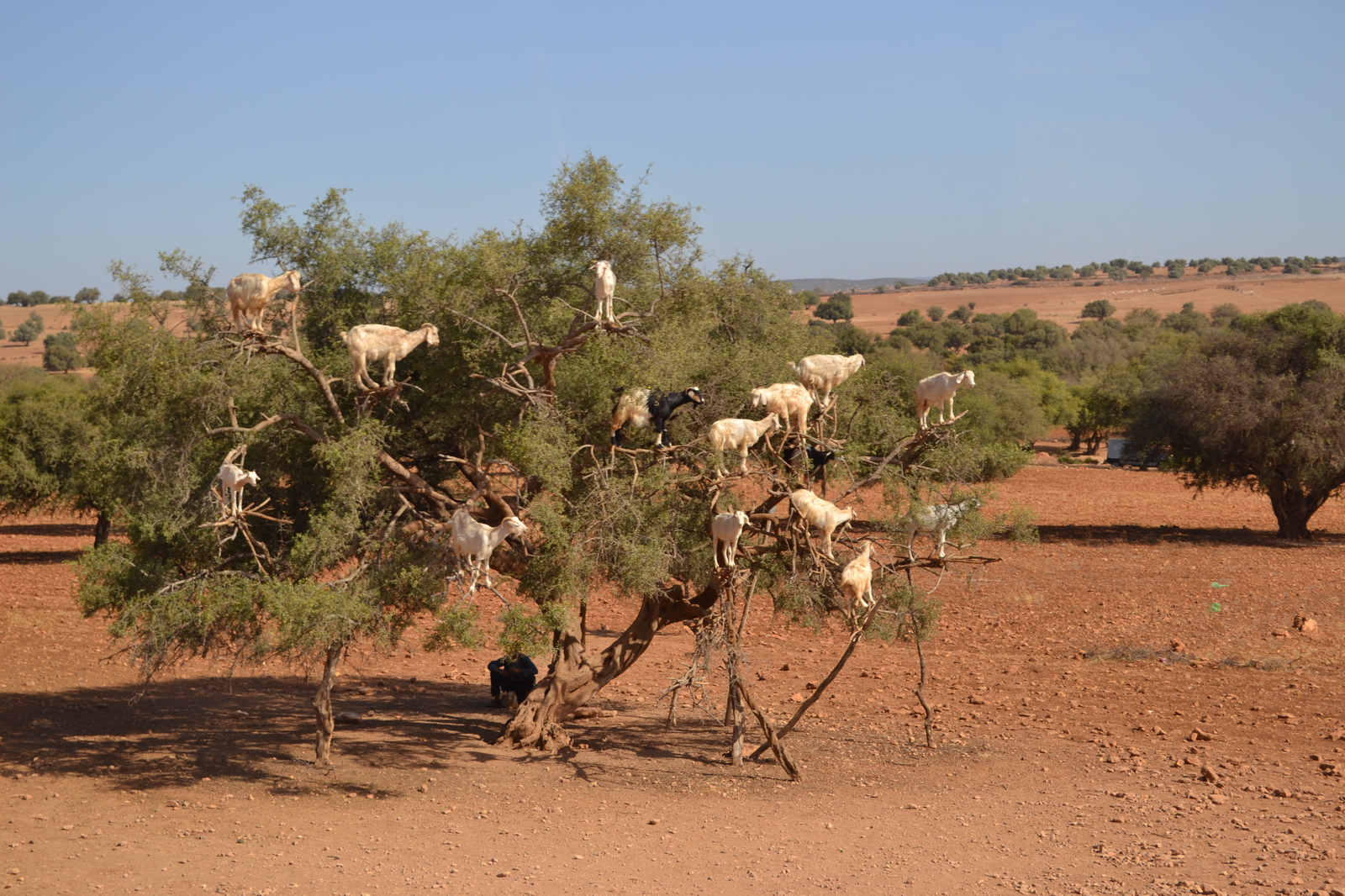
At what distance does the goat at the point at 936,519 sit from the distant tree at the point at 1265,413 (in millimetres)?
16654

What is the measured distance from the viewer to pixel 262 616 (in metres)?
10.1

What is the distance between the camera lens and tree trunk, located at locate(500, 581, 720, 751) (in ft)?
38.2

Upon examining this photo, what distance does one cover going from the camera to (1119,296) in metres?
117

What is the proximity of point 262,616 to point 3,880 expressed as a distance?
9.16 ft

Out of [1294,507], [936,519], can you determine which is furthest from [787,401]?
[1294,507]

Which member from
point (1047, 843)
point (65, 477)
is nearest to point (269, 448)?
point (1047, 843)

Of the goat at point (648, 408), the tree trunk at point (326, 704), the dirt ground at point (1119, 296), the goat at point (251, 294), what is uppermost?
the dirt ground at point (1119, 296)

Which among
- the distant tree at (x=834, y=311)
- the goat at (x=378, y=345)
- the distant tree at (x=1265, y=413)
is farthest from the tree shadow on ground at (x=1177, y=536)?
the distant tree at (x=834, y=311)

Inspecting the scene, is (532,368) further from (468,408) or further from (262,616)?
(262,616)

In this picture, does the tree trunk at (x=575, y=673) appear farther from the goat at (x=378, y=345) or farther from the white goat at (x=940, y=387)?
the goat at (x=378, y=345)

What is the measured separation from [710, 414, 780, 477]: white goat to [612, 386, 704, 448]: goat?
1.09 ft

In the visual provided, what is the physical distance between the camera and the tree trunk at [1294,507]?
25516 millimetres

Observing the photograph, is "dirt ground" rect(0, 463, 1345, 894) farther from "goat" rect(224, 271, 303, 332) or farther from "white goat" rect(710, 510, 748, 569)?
"goat" rect(224, 271, 303, 332)

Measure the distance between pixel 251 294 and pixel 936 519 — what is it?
6.03 metres
